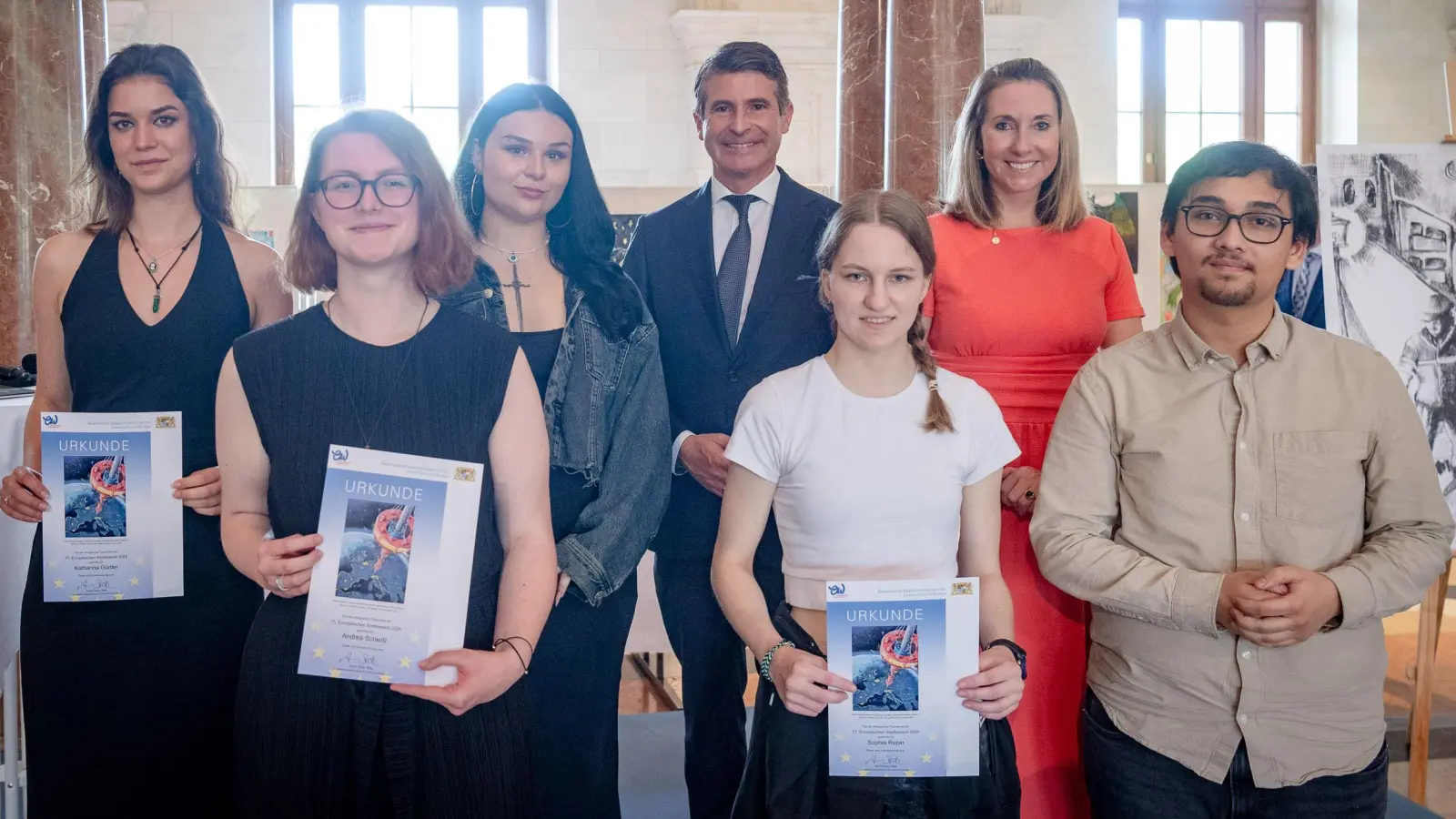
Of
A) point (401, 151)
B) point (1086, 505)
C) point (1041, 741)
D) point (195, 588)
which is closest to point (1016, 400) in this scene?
point (1086, 505)

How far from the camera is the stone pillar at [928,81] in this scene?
4016 mm

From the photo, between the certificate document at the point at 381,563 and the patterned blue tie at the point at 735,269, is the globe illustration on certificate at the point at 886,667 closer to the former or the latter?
the certificate document at the point at 381,563

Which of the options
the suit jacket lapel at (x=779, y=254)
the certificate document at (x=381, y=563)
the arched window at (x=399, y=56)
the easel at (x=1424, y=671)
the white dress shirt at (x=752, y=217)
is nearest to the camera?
the certificate document at (x=381, y=563)

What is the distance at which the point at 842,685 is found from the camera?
1.74m

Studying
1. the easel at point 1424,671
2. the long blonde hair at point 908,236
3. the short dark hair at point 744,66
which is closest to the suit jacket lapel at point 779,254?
the short dark hair at point 744,66

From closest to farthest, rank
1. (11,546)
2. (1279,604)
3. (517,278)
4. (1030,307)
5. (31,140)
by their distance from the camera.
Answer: (1279,604)
(517,278)
(1030,307)
(11,546)
(31,140)

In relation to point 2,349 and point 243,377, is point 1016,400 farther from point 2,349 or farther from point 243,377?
point 2,349

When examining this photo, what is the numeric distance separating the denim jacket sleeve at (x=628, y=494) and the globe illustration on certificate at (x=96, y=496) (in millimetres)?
792

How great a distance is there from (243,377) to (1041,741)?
1.67 m

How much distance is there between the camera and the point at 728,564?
6.39 feet

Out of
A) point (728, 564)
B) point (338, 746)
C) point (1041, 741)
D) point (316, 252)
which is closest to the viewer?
point (338, 746)

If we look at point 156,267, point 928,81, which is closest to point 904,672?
point 156,267

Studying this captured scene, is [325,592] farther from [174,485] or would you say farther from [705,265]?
[705,265]

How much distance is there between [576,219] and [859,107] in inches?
118
